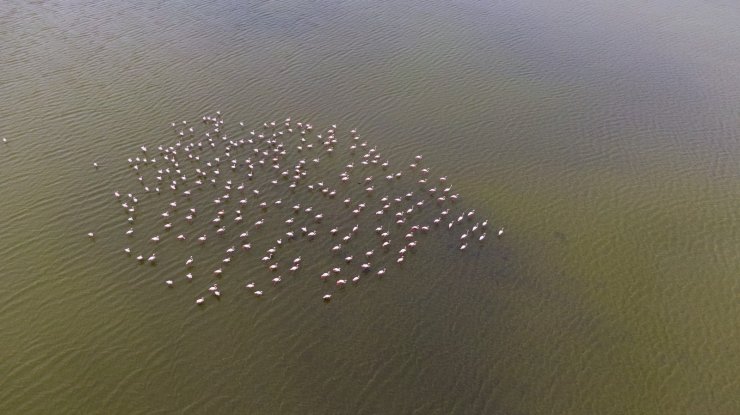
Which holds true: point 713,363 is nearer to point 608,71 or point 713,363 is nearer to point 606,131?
point 606,131

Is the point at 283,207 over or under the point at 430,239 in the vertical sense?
over

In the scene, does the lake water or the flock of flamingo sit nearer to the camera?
the lake water

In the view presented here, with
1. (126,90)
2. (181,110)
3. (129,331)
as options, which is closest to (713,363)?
(129,331)

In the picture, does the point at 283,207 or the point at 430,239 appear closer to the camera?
the point at 430,239
